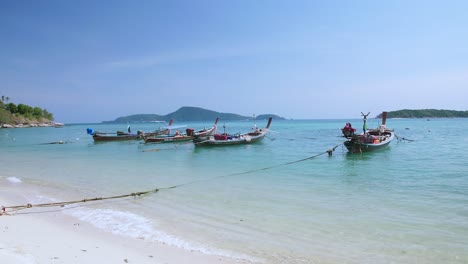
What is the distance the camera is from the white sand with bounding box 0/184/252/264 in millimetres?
5703

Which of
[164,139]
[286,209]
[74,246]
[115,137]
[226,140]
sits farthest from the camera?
[115,137]

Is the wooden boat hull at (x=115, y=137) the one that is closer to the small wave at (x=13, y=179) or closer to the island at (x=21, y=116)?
the small wave at (x=13, y=179)

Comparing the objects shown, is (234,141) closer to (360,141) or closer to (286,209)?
(360,141)

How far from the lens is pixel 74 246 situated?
21.0 feet

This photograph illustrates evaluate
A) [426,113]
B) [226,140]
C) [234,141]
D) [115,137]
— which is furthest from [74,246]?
[426,113]

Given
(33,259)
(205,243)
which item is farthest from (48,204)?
(205,243)

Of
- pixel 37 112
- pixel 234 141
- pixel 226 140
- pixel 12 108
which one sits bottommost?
pixel 234 141

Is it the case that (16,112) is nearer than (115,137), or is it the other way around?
(115,137)

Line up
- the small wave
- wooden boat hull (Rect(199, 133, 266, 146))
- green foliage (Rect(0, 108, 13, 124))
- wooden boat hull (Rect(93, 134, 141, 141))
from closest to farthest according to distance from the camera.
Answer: the small wave < wooden boat hull (Rect(199, 133, 266, 146)) < wooden boat hull (Rect(93, 134, 141, 141)) < green foliage (Rect(0, 108, 13, 124))

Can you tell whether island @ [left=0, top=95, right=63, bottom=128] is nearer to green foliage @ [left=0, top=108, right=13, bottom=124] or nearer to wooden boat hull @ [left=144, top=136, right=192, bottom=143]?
green foliage @ [left=0, top=108, right=13, bottom=124]

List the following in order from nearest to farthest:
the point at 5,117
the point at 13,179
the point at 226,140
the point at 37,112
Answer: the point at 13,179
the point at 226,140
the point at 5,117
the point at 37,112

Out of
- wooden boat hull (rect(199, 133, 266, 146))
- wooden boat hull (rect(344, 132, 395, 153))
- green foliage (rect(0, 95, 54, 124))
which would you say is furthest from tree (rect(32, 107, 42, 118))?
wooden boat hull (rect(344, 132, 395, 153))

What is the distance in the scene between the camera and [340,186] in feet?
43.4

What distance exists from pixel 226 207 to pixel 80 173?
11216 millimetres
